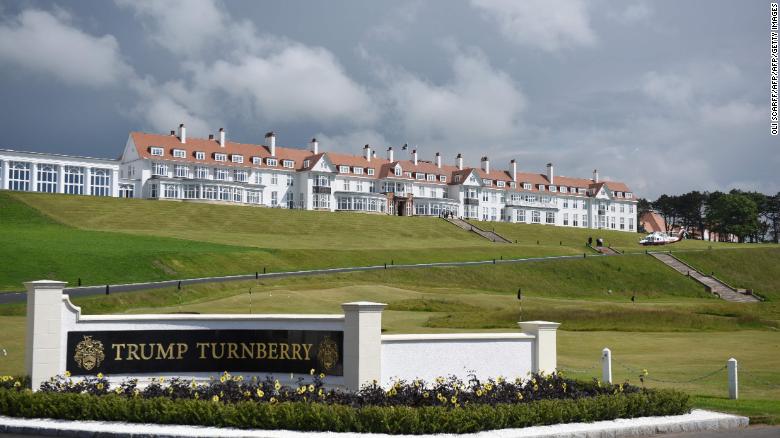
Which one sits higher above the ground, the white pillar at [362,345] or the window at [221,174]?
the window at [221,174]

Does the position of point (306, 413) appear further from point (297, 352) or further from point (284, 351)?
point (284, 351)

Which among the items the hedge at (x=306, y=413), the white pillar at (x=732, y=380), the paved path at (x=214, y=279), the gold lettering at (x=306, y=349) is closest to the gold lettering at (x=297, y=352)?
the gold lettering at (x=306, y=349)

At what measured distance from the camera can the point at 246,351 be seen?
763 inches

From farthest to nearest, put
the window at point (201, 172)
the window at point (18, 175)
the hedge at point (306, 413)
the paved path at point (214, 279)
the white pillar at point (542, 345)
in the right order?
the window at point (201, 172)
the window at point (18, 175)
the paved path at point (214, 279)
the white pillar at point (542, 345)
the hedge at point (306, 413)

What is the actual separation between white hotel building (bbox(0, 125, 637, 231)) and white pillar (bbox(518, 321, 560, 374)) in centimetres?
10692

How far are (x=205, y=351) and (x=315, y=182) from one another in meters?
121

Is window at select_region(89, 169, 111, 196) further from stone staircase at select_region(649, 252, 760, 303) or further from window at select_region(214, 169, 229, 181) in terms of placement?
stone staircase at select_region(649, 252, 760, 303)

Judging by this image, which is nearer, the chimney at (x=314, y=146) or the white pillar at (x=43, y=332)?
the white pillar at (x=43, y=332)

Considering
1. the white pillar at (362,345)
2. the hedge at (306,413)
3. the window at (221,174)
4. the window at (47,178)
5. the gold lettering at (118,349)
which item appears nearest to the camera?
the hedge at (306,413)

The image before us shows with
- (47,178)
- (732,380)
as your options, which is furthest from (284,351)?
(47,178)

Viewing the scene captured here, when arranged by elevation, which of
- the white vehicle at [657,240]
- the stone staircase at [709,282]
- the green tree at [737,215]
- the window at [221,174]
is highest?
the window at [221,174]

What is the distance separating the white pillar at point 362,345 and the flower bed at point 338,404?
0.45m

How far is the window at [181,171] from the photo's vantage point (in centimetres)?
12606

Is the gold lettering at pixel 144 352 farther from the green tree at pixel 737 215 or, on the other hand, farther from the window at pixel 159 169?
the green tree at pixel 737 215
